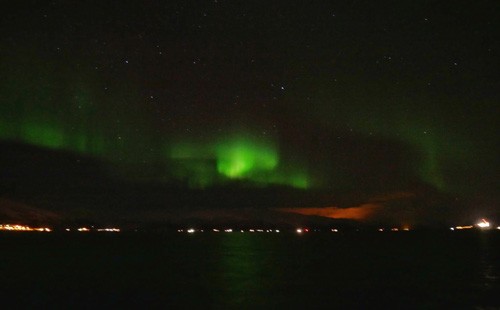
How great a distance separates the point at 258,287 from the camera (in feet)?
108

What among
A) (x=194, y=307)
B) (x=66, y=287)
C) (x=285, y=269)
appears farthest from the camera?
(x=285, y=269)

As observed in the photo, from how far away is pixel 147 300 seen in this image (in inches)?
1062

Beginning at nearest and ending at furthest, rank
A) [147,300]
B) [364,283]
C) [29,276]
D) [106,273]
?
[147,300]
[364,283]
[29,276]
[106,273]

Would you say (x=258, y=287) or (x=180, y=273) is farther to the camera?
(x=180, y=273)

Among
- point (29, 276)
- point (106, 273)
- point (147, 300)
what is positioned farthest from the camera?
point (106, 273)

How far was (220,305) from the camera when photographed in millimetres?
25547

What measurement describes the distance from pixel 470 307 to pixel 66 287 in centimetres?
2091

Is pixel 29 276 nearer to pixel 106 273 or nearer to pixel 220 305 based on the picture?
pixel 106 273

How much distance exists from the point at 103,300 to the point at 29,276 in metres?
14.0

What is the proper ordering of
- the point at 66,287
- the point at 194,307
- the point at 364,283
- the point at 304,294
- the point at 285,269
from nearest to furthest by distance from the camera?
the point at 194,307 < the point at 304,294 < the point at 66,287 < the point at 364,283 < the point at 285,269

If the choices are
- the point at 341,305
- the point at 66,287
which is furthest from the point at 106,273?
the point at 341,305

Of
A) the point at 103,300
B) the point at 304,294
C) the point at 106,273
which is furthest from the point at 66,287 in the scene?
the point at 304,294

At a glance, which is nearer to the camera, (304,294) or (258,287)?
(304,294)

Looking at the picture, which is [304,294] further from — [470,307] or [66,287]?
[66,287]
